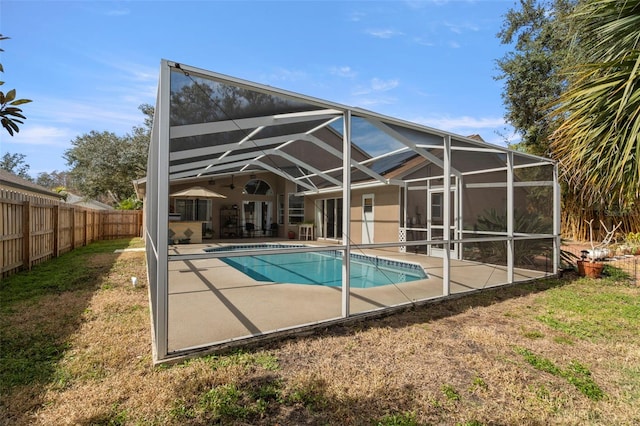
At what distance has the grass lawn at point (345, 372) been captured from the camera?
7.61ft

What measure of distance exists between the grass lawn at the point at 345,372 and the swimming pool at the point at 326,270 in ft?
10.4

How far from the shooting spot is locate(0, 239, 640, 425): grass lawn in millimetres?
2320

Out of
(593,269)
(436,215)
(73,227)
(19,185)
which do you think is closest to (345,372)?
(593,269)

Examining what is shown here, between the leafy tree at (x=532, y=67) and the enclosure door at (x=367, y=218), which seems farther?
the leafy tree at (x=532, y=67)

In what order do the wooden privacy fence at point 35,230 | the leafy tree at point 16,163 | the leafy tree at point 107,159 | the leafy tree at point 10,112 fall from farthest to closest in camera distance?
the leafy tree at point 16,163
the leafy tree at point 107,159
the wooden privacy fence at point 35,230
the leafy tree at point 10,112

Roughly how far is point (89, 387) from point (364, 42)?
407 inches

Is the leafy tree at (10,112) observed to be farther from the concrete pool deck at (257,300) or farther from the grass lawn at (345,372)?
the concrete pool deck at (257,300)

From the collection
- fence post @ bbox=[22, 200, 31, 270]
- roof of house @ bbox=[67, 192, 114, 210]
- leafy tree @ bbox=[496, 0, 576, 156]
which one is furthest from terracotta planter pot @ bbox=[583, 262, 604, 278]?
roof of house @ bbox=[67, 192, 114, 210]

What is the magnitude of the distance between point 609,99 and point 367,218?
9229 mm

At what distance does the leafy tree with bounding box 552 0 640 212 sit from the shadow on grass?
5.63 meters

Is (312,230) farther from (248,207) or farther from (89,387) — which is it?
(89,387)

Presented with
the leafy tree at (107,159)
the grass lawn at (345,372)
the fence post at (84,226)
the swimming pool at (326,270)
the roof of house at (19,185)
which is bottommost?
the swimming pool at (326,270)

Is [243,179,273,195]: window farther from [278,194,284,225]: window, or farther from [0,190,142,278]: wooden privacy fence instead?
[0,190,142,278]: wooden privacy fence

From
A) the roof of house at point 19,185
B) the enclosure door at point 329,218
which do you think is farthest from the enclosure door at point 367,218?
the roof of house at point 19,185
